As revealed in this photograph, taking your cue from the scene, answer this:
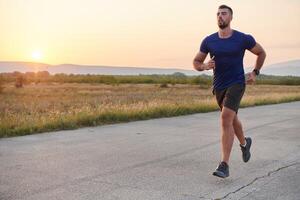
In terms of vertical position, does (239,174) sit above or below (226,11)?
below

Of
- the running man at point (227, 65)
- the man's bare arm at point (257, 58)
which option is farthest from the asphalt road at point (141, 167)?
the man's bare arm at point (257, 58)

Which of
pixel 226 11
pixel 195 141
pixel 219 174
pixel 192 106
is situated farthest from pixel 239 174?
pixel 192 106

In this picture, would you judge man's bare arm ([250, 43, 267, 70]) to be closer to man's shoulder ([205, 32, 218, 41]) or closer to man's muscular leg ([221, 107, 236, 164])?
man's shoulder ([205, 32, 218, 41])

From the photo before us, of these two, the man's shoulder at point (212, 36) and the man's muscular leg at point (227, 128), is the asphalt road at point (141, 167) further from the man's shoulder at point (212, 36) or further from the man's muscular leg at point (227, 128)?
the man's shoulder at point (212, 36)

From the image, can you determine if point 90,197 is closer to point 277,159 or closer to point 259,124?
point 277,159

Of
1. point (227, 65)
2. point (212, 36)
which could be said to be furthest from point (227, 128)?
point (212, 36)

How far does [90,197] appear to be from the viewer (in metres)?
5.43

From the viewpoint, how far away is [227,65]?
21.6 feet

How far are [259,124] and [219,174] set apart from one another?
26.2 feet

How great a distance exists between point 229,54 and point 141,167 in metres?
1.94

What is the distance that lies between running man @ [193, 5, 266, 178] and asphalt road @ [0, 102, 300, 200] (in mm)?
544

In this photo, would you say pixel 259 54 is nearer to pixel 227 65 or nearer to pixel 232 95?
pixel 227 65

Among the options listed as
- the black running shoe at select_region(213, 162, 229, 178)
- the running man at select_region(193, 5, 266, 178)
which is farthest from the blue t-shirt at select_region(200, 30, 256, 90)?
the black running shoe at select_region(213, 162, 229, 178)

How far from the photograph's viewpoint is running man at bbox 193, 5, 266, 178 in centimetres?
654
